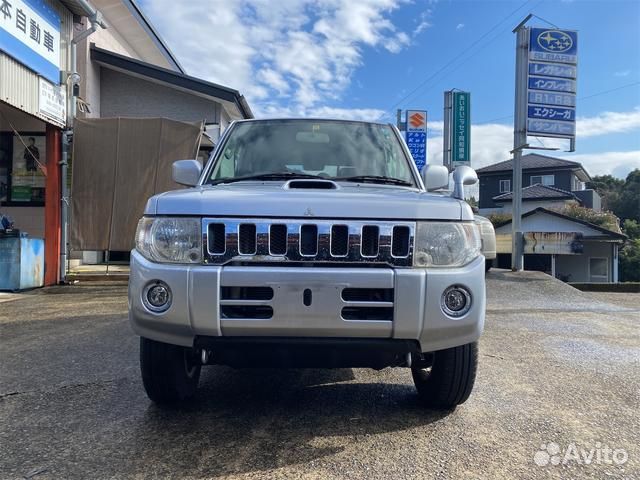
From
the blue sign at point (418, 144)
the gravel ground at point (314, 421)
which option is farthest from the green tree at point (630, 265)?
the gravel ground at point (314, 421)

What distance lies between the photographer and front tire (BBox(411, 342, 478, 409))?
9.16 ft

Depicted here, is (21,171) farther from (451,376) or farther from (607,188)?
(607,188)

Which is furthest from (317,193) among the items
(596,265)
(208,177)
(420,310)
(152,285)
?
(596,265)

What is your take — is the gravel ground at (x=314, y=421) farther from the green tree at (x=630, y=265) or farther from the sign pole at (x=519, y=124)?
the green tree at (x=630, y=265)

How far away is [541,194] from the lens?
3538cm

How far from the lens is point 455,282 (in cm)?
250

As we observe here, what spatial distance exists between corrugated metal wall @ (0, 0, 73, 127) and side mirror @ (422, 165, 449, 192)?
658cm

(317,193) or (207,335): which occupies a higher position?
(317,193)

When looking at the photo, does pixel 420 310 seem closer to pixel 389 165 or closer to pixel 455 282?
pixel 455 282

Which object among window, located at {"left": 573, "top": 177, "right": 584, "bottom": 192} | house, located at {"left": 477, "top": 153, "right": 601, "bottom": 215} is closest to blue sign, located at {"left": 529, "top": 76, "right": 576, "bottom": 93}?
house, located at {"left": 477, "top": 153, "right": 601, "bottom": 215}

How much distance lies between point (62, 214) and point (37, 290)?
1.42m

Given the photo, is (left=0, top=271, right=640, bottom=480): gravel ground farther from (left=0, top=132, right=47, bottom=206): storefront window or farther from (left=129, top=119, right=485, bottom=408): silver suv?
(left=0, top=132, right=47, bottom=206): storefront window

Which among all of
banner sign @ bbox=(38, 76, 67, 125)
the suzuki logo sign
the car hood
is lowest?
the car hood

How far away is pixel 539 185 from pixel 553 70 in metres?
26.5
